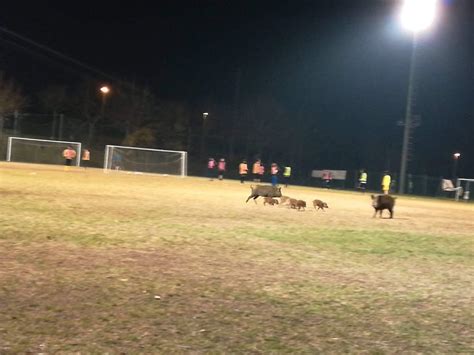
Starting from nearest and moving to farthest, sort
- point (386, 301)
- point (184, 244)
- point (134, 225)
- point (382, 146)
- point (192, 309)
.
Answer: point (192, 309) < point (386, 301) < point (184, 244) < point (134, 225) < point (382, 146)

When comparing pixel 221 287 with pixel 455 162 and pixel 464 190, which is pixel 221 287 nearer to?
pixel 464 190

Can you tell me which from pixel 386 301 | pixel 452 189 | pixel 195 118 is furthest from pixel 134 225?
pixel 195 118

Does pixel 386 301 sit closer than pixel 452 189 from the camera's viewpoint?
Yes

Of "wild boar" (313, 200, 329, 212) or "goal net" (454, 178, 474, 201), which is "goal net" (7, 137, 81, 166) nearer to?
"wild boar" (313, 200, 329, 212)

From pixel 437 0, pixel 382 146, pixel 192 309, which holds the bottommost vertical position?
pixel 192 309

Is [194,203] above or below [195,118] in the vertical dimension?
below

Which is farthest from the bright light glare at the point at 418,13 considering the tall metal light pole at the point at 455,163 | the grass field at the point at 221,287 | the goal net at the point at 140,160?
the tall metal light pole at the point at 455,163

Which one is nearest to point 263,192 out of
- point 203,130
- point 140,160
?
point 140,160

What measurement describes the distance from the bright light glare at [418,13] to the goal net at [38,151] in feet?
99.2

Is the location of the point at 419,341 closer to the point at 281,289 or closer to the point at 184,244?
Answer: the point at 281,289

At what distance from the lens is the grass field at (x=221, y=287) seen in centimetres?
535

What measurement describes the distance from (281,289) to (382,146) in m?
77.4

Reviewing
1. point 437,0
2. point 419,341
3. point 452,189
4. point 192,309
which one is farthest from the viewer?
point 452,189

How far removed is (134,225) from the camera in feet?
42.2
